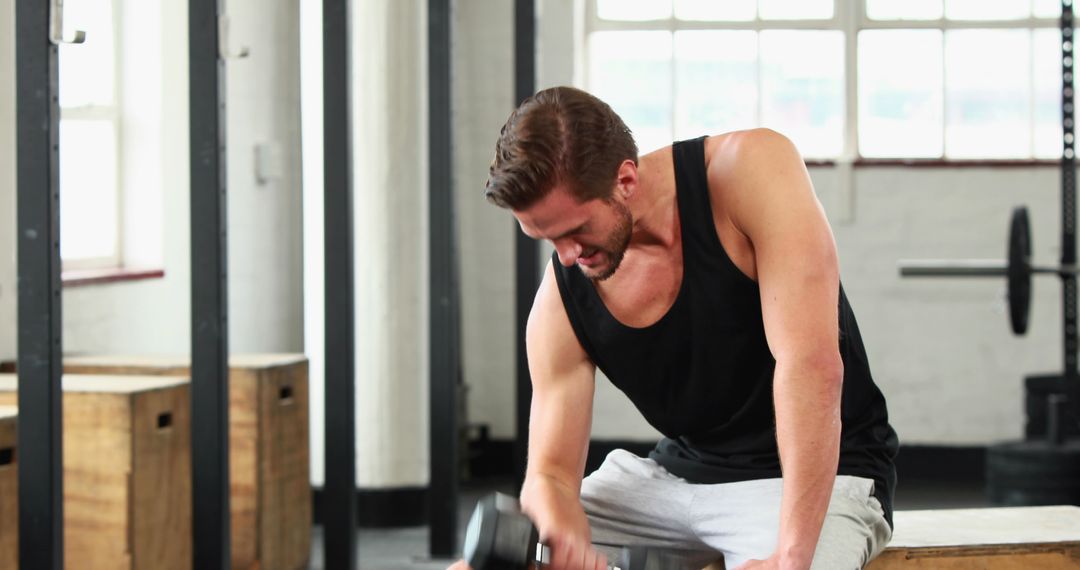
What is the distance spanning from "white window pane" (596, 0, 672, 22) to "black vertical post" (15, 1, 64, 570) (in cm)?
348

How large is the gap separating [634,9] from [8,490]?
354cm

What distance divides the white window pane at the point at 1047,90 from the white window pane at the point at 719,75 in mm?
1145

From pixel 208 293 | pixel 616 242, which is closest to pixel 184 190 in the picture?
pixel 208 293

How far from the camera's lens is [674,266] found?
1.85 m

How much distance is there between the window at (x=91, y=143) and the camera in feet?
13.2

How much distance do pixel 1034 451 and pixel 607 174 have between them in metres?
3.13

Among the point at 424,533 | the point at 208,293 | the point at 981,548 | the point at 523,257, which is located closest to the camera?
the point at 981,548

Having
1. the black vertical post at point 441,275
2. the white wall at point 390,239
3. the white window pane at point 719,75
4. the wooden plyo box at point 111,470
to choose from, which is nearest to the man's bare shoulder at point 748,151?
the wooden plyo box at point 111,470

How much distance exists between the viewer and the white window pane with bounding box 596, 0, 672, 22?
556 centimetres

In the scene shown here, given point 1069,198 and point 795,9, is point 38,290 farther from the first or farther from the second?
point 795,9

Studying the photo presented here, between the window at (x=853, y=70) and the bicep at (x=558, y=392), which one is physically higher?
the window at (x=853, y=70)

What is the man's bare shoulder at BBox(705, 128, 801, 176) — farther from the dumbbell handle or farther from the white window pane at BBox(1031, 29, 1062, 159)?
the white window pane at BBox(1031, 29, 1062, 159)

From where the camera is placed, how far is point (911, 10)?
5453mm

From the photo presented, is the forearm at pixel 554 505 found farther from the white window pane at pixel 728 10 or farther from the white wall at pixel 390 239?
the white window pane at pixel 728 10
